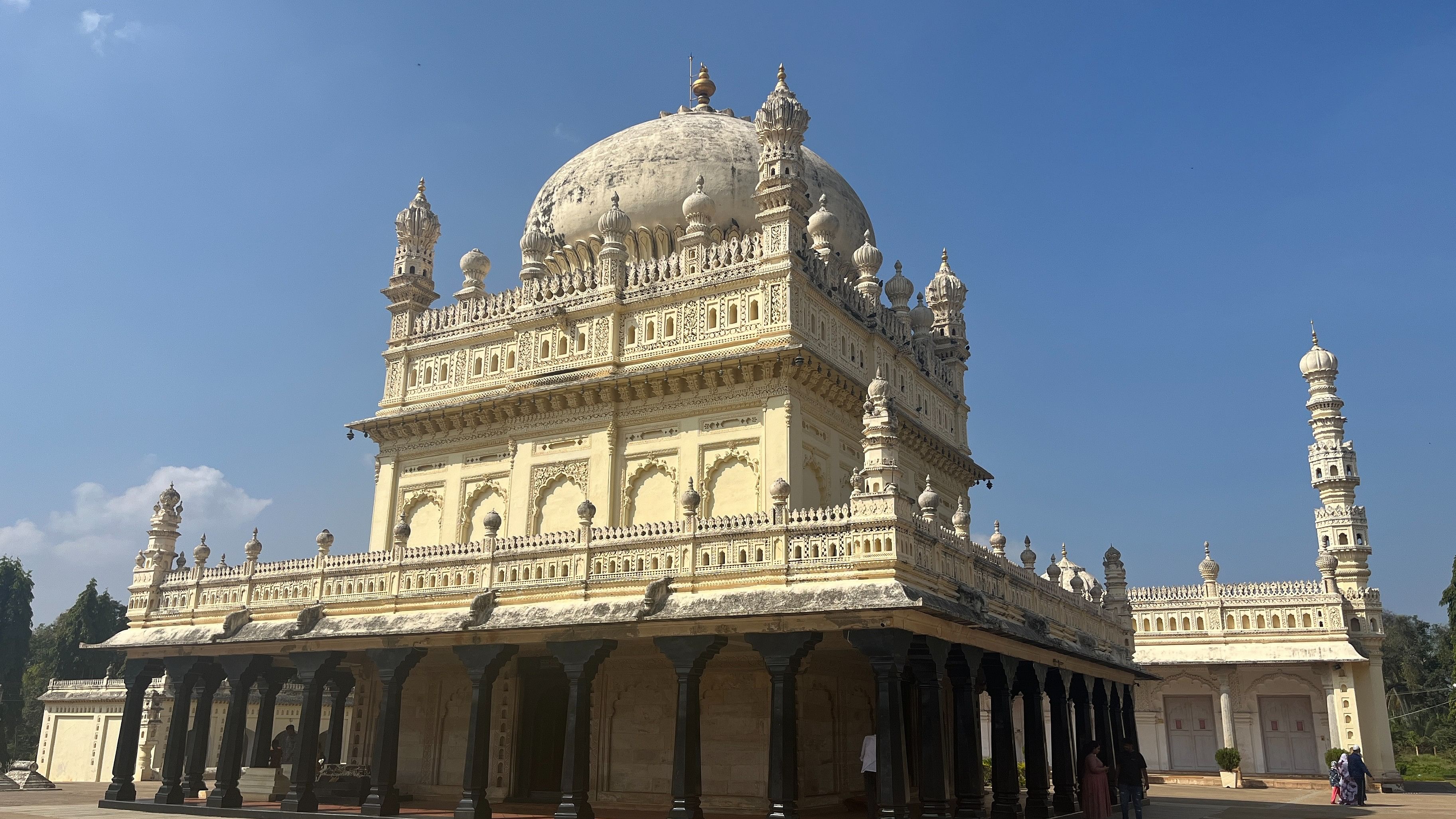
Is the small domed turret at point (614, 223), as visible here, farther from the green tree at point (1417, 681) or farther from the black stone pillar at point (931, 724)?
the green tree at point (1417, 681)

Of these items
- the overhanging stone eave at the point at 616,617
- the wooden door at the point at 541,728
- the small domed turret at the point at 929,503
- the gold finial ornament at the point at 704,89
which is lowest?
the wooden door at the point at 541,728

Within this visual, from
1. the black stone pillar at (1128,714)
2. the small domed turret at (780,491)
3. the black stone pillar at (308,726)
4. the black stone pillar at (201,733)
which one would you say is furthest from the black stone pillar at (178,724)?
the black stone pillar at (1128,714)

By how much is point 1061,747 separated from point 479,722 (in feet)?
32.8

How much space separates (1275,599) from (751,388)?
22397 mm

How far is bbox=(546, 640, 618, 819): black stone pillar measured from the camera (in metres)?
14.8

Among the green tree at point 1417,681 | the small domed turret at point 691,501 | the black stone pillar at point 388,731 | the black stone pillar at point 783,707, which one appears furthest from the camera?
the green tree at point 1417,681

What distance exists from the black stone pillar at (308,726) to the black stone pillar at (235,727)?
75 cm

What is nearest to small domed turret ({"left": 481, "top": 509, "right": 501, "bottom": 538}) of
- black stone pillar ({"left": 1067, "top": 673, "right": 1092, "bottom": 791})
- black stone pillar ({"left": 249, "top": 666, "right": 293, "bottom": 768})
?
black stone pillar ({"left": 249, "top": 666, "right": 293, "bottom": 768})

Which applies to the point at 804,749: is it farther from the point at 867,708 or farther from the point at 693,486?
the point at 693,486

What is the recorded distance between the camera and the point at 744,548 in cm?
1471

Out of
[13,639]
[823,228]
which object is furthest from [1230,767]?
[13,639]

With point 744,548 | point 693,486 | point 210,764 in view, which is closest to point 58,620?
point 210,764

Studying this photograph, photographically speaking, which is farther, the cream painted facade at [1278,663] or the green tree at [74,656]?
the green tree at [74,656]

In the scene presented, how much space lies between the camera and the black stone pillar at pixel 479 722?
15391 millimetres
